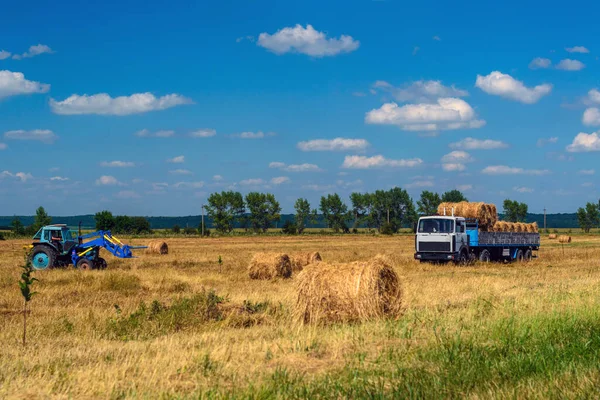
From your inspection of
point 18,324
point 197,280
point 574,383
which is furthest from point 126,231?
point 574,383

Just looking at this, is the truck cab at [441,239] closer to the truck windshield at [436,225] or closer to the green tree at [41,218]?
the truck windshield at [436,225]

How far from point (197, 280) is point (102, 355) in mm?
12757

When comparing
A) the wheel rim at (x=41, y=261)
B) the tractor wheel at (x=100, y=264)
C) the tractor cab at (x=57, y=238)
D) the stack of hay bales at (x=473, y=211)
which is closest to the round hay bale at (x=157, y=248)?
the tractor cab at (x=57, y=238)

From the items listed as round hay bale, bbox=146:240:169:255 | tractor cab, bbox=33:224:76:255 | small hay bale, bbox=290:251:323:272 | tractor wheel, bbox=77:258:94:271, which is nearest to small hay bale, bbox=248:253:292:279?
small hay bale, bbox=290:251:323:272

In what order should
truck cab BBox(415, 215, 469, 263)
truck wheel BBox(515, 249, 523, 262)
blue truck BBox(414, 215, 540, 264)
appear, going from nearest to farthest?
1. truck cab BBox(415, 215, 469, 263)
2. blue truck BBox(414, 215, 540, 264)
3. truck wheel BBox(515, 249, 523, 262)

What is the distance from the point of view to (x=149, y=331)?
12.2 meters

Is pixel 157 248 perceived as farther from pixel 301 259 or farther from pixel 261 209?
pixel 261 209

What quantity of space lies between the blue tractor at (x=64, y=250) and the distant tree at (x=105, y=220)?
276 feet

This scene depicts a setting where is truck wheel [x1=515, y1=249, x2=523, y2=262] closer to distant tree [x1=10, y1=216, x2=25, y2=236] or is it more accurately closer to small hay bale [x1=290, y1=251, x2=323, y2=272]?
small hay bale [x1=290, y1=251, x2=323, y2=272]

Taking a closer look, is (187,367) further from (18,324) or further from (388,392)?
(18,324)

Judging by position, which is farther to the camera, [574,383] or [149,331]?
[149,331]

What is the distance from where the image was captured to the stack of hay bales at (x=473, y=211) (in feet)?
105

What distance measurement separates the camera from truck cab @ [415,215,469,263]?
29.3 m

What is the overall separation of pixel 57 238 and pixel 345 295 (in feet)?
66.2
